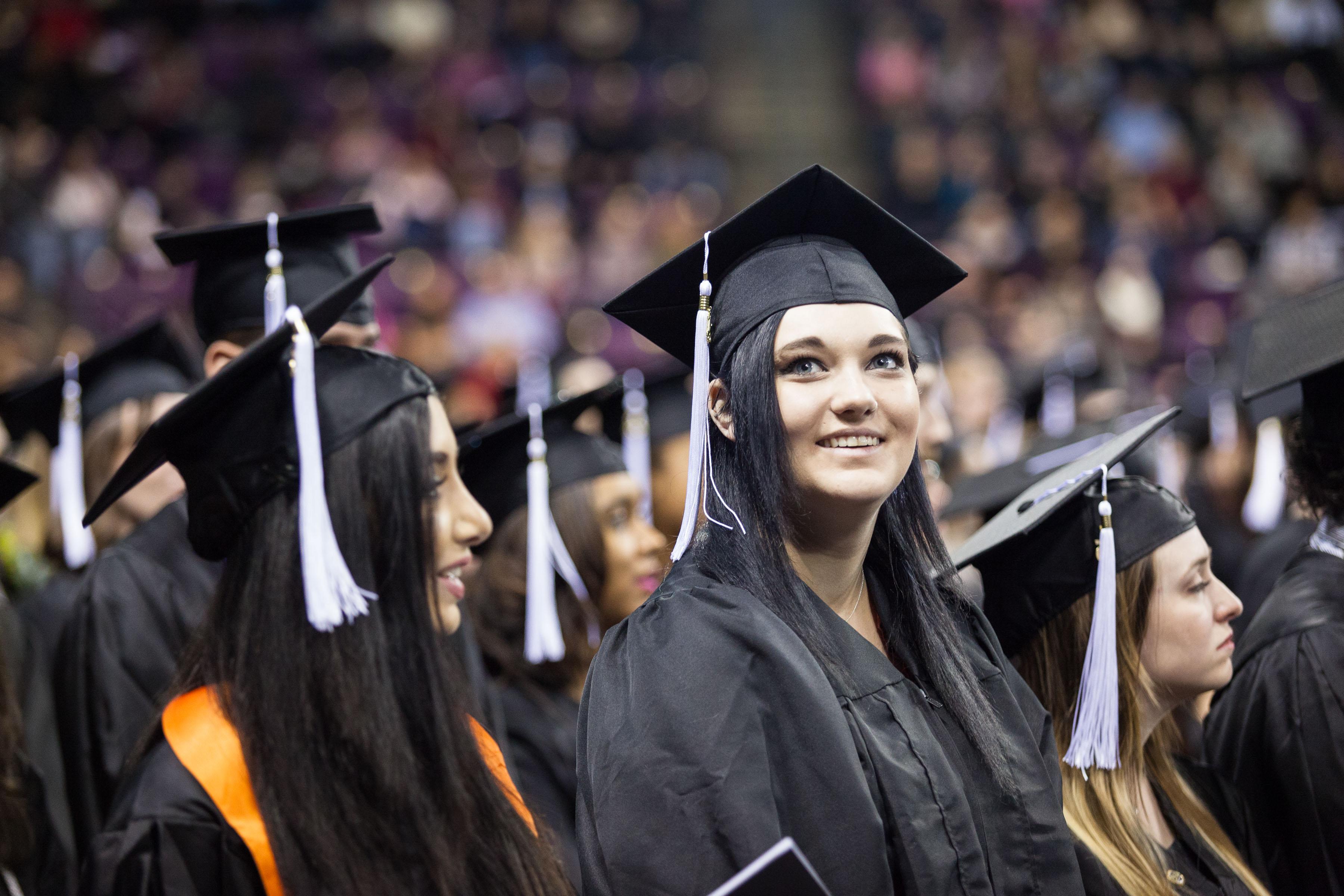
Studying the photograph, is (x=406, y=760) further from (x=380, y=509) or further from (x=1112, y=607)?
(x=1112, y=607)

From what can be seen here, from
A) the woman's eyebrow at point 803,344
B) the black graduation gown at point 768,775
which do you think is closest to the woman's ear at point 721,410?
the woman's eyebrow at point 803,344

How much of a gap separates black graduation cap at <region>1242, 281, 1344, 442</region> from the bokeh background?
4.71 m

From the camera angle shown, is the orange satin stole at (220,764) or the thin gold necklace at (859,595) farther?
the thin gold necklace at (859,595)

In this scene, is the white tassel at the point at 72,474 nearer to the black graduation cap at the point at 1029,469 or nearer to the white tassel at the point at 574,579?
the white tassel at the point at 574,579

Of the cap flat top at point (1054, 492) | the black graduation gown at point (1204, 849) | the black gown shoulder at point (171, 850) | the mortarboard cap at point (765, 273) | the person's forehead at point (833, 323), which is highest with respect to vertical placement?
the mortarboard cap at point (765, 273)

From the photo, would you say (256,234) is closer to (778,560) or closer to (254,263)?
(254,263)

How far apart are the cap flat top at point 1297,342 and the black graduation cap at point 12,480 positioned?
2.58m

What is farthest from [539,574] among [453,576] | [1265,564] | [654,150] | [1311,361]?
[654,150]

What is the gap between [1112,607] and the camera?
7.36 ft

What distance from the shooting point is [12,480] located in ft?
8.88

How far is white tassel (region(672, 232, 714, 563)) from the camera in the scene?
5.97 ft

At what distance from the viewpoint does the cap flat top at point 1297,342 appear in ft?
8.50

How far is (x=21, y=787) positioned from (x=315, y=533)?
1.29m

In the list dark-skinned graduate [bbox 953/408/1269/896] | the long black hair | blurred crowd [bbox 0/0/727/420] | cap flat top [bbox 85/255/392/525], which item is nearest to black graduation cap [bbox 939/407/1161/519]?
dark-skinned graduate [bbox 953/408/1269/896]
